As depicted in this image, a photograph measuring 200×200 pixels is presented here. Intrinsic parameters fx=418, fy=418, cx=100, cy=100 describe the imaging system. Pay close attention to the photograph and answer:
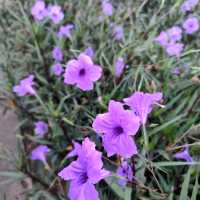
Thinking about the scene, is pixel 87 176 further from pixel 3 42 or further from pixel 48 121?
pixel 3 42

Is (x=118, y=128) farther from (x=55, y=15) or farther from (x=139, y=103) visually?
(x=55, y=15)

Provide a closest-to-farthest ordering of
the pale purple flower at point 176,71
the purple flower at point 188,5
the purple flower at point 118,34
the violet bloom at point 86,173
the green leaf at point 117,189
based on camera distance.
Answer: the violet bloom at point 86,173
the green leaf at point 117,189
the pale purple flower at point 176,71
the purple flower at point 118,34
the purple flower at point 188,5

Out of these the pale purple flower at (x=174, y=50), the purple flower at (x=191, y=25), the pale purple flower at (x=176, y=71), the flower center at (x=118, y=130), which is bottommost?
the pale purple flower at (x=176, y=71)

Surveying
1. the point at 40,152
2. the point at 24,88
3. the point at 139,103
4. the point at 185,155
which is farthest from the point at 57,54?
the point at 139,103

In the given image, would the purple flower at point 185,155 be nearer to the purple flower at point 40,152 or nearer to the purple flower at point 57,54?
the purple flower at point 40,152

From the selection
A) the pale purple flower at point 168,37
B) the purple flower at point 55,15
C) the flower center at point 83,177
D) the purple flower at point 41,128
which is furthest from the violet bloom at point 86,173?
the purple flower at point 55,15

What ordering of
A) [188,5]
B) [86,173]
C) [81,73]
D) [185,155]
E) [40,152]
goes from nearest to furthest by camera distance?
[86,173] → [185,155] → [81,73] → [40,152] → [188,5]
